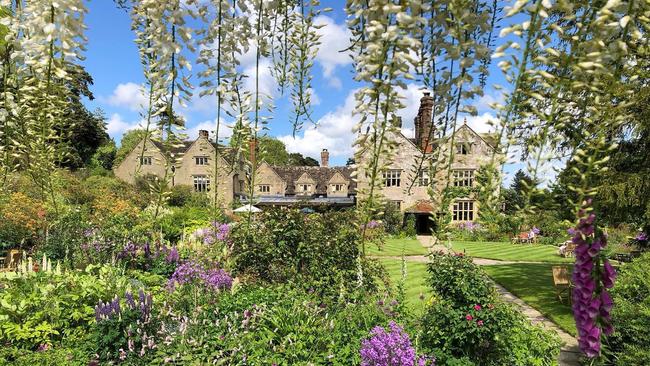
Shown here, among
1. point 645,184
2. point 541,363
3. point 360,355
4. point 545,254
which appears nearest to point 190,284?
point 360,355

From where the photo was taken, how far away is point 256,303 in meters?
4.68

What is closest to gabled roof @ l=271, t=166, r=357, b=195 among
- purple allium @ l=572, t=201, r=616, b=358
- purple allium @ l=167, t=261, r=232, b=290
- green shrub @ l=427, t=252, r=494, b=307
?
purple allium @ l=167, t=261, r=232, b=290

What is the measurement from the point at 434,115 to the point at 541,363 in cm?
438

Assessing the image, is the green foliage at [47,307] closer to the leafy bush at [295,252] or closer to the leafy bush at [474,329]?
the leafy bush at [295,252]

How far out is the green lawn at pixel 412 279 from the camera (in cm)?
814

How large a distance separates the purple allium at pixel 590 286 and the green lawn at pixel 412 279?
248 inches

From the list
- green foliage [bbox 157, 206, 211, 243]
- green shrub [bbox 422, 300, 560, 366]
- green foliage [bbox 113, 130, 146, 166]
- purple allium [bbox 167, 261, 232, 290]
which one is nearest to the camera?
green shrub [bbox 422, 300, 560, 366]

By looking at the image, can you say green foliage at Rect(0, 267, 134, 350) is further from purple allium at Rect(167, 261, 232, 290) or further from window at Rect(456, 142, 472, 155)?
window at Rect(456, 142, 472, 155)

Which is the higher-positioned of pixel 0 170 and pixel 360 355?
pixel 0 170

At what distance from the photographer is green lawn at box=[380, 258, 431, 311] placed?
8.14 m

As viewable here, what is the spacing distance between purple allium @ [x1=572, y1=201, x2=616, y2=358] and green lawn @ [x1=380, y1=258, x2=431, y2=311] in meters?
6.29

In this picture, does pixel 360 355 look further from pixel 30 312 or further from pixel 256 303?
pixel 30 312

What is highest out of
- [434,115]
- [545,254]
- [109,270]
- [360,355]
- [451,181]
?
[434,115]

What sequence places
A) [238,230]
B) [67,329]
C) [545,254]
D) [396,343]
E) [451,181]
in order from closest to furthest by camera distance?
1. [451,181]
2. [396,343]
3. [67,329]
4. [238,230]
5. [545,254]
